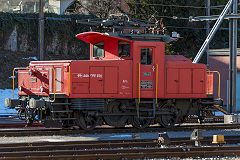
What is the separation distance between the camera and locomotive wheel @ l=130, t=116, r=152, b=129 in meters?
18.4

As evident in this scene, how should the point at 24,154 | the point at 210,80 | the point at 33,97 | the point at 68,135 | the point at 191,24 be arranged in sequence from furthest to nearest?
the point at 191,24 < the point at 210,80 < the point at 33,97 < the point at 68,135 < the point at 24,154

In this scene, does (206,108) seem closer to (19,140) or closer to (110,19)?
(110,19)

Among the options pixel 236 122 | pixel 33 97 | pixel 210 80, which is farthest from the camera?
pixel 236 122

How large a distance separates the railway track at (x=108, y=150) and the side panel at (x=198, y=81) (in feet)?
16.2

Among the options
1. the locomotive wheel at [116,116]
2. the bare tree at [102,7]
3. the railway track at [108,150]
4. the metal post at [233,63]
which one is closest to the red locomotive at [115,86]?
the locomotive wheel at [116,116]

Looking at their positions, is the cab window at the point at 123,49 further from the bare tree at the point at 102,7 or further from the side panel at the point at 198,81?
the bare tree at the point at 102,7

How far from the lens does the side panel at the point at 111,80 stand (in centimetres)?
1741

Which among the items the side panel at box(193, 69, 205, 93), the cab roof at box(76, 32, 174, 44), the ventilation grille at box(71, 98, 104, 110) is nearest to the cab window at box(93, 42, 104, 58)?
the cab roof at box(76, 32, 174, 44)

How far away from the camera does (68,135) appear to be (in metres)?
16.5

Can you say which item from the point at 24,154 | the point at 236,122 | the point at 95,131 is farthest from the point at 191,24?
the point at 24,154

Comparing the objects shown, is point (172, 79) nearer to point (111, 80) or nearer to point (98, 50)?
point (111, 80)

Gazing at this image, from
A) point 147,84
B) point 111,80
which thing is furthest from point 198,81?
point 111,80

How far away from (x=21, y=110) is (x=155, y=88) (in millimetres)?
5235

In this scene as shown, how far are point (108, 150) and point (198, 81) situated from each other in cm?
790
